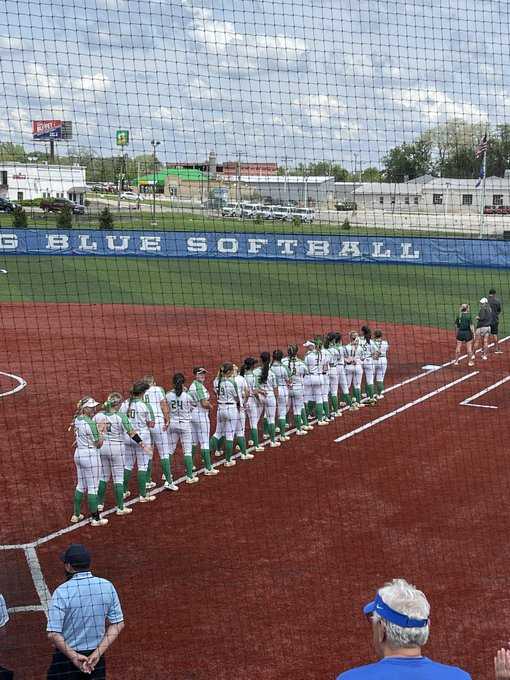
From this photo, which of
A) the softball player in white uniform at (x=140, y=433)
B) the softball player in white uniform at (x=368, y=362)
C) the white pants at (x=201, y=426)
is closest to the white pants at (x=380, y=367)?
the softball player in white uniform at (x=368, y=362)

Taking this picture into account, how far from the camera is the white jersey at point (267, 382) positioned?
1181cm

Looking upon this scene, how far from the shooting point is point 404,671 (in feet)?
9.12

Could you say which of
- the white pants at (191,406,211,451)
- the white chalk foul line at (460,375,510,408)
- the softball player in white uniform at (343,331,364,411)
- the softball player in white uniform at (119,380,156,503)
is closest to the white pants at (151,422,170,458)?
the softball player in white uniform at (119,380,156,503)

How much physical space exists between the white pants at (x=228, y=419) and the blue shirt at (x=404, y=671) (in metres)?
8.18

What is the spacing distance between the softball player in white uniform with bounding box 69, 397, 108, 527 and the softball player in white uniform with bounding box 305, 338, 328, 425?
15.6 ft

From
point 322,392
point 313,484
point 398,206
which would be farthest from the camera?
point 398,206

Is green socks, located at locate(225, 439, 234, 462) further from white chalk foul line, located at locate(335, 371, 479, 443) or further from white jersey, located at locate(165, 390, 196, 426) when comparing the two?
white chalk foul line, located at locate(335, 371, 479, 443)

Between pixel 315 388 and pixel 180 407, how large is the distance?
3.23m

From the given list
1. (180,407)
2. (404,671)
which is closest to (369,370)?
(180,407)

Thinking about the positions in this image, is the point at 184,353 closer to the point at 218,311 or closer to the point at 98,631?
the point at 218,311

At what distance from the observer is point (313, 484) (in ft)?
33.9

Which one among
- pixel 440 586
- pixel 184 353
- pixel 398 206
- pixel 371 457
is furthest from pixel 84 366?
pixel 398 206

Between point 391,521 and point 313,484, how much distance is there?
1.42m

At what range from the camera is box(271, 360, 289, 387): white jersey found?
39.7 ft
